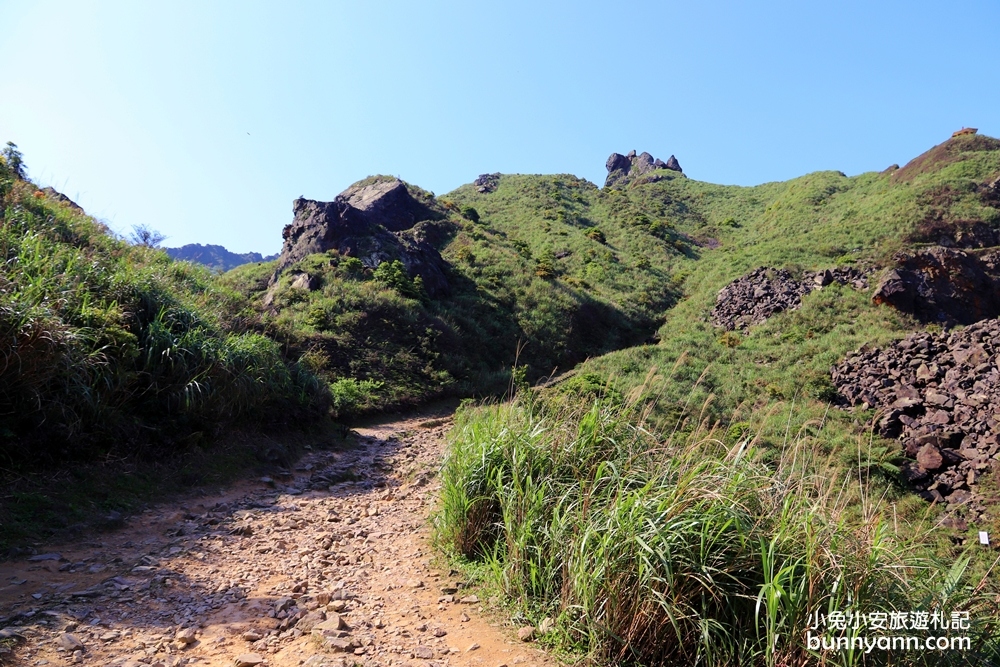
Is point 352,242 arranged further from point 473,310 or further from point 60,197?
point 60,197

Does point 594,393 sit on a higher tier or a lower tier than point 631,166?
lower

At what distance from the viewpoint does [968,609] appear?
10.9 feet

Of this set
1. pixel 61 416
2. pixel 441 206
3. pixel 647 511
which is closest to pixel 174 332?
pixel 61 416

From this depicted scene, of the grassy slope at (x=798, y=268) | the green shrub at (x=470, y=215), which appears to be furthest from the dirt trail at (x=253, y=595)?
the green shrub at (x=470, y=215)

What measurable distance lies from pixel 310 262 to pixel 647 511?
20376mm

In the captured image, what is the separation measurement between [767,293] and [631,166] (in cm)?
6493

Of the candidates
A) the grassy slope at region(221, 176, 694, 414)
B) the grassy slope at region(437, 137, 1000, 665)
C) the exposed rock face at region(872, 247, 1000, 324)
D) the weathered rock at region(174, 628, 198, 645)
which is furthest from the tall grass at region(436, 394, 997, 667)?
the exposed rock face at region(872, 247, 1000, 324)

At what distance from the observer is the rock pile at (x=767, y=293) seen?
22.3 m

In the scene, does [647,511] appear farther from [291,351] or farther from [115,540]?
[291,351]

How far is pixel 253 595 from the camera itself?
14.5 feet

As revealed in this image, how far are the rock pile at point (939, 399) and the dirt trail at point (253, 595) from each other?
24.9ft

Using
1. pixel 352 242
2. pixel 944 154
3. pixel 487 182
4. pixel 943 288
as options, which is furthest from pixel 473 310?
pixel 487 182

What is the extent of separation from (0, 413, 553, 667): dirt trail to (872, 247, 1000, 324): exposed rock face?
20001mm

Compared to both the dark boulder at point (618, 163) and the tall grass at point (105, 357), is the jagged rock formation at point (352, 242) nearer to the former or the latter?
the tall grass at point (105, 357)
